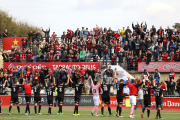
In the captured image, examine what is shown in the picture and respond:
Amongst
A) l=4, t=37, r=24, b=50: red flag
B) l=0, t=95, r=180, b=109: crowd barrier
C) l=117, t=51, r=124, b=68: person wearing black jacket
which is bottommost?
l=0, t=95, r=180, b=109: crowd barrier

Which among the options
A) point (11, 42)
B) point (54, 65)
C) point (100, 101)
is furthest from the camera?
point (11, 42)

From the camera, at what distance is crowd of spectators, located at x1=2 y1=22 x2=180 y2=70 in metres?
28.5

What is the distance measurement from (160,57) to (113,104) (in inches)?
300

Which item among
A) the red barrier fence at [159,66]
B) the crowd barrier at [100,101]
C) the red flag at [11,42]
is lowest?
the crowd barrier at [100,101]

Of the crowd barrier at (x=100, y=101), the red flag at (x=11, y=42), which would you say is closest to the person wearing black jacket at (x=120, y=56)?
the crowd barrier at (x=100, y=101)

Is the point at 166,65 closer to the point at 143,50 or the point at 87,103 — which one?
the point at 143,50

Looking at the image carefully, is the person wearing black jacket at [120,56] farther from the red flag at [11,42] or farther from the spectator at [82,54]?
the red flag at [11,42]

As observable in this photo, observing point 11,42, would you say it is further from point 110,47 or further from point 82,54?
point 110,47

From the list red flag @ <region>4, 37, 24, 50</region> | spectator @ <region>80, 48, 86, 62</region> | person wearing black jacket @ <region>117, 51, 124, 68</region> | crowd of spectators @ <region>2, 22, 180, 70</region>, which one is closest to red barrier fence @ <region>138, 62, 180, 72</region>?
crowd of spectators @ <region>2, 22, 180, 70</region>

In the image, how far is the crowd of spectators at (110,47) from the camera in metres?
28.5

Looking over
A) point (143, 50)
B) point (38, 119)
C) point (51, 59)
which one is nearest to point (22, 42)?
point (51, 59)

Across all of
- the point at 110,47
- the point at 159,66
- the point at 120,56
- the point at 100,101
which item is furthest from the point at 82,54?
the point at 159,66

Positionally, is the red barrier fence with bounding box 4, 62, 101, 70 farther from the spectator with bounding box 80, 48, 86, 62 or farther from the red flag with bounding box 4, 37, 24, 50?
the red flag with bounding box 4, 37, 24, 50

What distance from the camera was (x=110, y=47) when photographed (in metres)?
29.0
